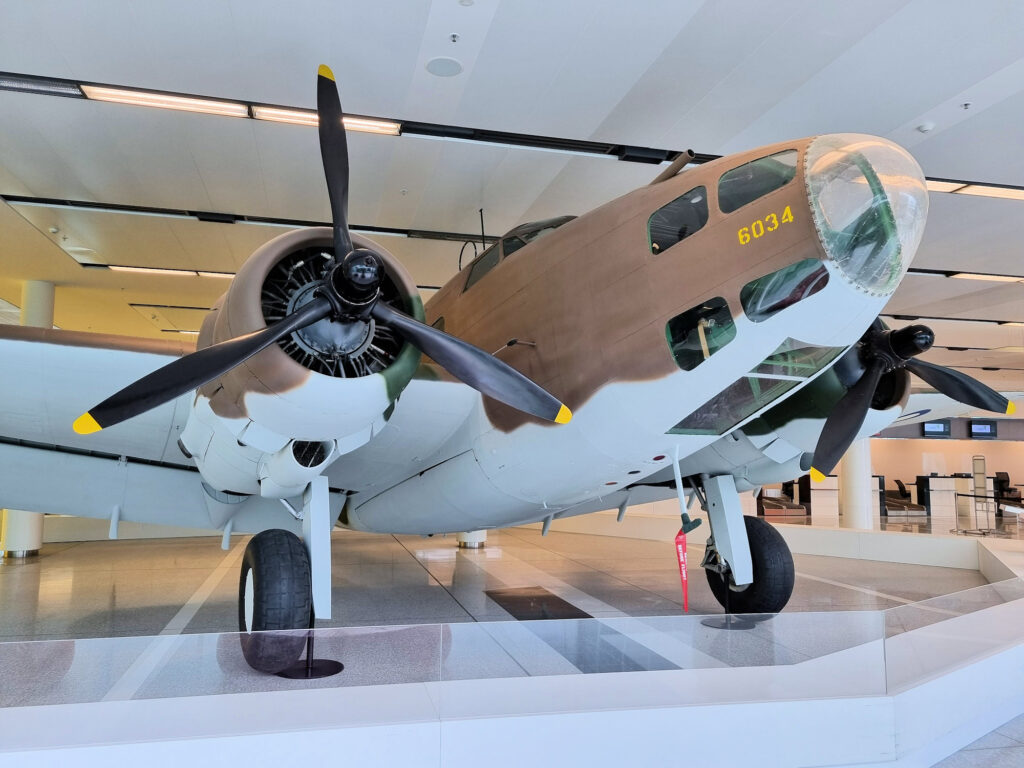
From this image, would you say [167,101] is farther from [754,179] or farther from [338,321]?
[754,179]

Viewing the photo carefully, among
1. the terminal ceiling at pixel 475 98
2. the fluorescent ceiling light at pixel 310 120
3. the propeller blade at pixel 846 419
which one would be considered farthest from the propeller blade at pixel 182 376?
the propeller blade at pixel 846 419

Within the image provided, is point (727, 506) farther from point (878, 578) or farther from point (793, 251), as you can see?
point (878, 578)

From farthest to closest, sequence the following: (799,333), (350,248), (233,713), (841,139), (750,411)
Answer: (750,411) < (350,248) < (799,333) < (841,139) < (233,713)

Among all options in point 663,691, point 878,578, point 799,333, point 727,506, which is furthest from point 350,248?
point 878,578

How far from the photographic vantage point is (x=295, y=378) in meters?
4.09

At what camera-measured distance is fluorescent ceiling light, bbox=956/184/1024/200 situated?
784 centimetres

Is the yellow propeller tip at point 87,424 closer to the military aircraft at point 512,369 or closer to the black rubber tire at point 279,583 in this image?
the military aircraft at point 512,369

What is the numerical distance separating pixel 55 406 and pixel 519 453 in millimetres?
3362

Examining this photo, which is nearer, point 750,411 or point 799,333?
point 799,333

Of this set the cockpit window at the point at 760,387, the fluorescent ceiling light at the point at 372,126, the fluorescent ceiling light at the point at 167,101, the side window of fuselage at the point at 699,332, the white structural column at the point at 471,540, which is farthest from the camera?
the white structural column at the point at 471,540

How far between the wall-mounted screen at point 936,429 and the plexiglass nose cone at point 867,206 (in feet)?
81.6

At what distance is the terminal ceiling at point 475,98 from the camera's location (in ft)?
16.6

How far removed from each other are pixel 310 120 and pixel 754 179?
4331mm

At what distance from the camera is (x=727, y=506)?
6.49 m
